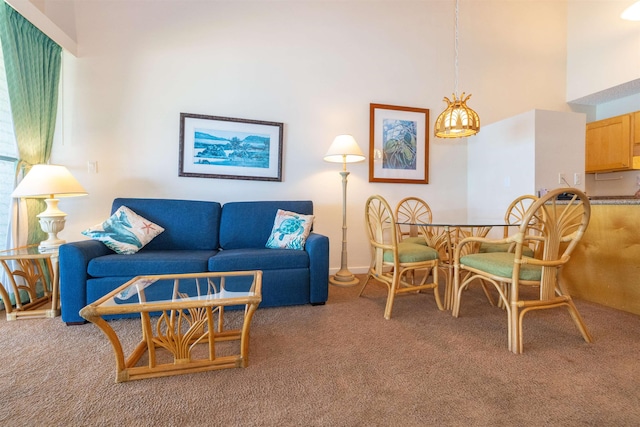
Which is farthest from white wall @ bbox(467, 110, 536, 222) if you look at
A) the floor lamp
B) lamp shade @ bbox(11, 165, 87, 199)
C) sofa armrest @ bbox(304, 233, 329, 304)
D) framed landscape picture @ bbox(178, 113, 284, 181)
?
lamp shade @ bbox(11, 165, 87, 199)

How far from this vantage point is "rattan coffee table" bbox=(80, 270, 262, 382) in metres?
1.21

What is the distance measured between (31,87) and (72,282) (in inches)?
70.6

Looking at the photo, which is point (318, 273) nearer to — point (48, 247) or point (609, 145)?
point (48, 247)

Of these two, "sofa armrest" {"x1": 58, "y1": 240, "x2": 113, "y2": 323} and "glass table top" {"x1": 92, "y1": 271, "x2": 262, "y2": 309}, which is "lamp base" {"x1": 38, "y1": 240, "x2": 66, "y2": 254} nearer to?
"sofa armrest" {"x1": 58, "y1": 240, "x2": 113, "y2": 323}

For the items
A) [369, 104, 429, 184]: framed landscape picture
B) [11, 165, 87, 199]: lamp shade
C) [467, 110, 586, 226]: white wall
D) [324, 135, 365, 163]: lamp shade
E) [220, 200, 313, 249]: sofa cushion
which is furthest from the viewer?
[369, 104, 429, 184]: framed landscape picture

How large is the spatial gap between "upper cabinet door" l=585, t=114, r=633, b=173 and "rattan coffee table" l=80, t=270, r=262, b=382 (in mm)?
4993

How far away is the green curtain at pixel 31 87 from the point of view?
216cm

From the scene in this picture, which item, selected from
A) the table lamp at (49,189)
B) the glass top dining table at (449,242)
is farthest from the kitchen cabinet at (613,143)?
the table lamp at (49,189)

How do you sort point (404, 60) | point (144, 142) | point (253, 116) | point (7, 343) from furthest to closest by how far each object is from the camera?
point (404, 60)
point (253, 116)
point (144, 142)
point (7, 343)

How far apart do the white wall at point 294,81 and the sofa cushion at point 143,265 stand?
1037mm

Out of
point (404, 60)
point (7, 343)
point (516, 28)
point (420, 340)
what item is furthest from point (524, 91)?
point (7, 343)

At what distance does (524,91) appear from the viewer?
380 centimetres

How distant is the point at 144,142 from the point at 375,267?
103 inches

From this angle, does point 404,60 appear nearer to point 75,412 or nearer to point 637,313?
point 637,313
